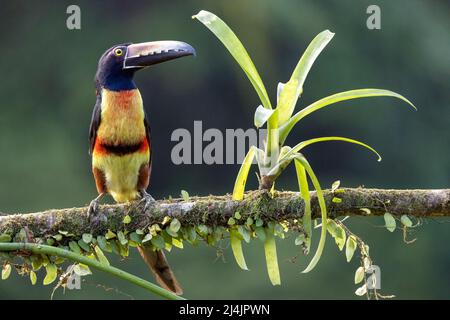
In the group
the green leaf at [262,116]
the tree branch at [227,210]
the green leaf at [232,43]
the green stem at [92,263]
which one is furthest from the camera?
the green leaf at [232,43]

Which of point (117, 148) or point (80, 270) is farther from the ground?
point (117, 148)

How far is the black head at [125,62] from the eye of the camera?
381 cm

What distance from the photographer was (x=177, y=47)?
372 cm

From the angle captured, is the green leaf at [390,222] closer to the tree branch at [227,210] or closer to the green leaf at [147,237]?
the tree branch at [227,210]

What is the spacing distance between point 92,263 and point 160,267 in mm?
767

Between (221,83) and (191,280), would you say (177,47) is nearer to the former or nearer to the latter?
(191,280)

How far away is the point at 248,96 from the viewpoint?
9.85 metres

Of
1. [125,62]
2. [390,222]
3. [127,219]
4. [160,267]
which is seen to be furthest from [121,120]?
[390,222]

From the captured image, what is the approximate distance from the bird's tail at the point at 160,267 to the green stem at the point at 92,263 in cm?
55

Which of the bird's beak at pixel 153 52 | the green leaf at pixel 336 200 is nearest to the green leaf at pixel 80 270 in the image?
the green leaf at pixel 336 200

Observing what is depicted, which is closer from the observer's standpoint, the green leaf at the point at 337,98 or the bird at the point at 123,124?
the green leaf at the point at 337,98

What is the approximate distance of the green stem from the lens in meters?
2.69

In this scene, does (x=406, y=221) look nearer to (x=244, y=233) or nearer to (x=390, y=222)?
(x=390, y=222)
